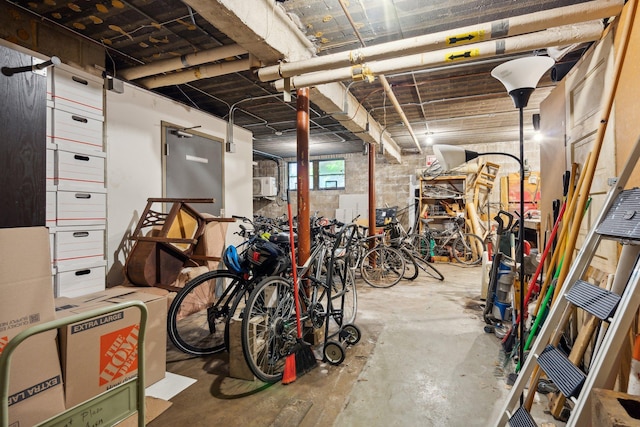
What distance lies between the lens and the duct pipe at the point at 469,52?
A: 76.0 inches

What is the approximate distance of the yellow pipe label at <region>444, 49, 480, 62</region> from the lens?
6.98ft

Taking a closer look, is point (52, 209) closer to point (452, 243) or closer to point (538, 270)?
point (538, 270)

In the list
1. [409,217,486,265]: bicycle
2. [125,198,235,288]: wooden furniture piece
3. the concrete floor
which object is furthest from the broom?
[409,217,486,265]: bicycle

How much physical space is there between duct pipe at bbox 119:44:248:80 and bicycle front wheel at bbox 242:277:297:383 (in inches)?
83.1

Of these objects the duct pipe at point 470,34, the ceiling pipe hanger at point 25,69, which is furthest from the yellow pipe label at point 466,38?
the ceiling pipe hanger at point 25,69

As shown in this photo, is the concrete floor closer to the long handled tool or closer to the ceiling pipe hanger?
the long handled tool

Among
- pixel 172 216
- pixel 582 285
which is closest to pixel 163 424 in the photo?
pixel 172 216

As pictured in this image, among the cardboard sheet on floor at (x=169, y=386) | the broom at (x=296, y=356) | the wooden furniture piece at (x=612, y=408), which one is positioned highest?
the wooden furniture piece at (x=612, y=408)

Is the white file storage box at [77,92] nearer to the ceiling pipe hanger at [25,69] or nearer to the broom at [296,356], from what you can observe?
the ceiling pipe hanger at [25,69]

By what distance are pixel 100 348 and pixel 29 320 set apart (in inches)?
16.1

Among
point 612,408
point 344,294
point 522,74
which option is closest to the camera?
point 612,408

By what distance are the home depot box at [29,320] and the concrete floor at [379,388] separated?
0.66 m

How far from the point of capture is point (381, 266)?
466cm

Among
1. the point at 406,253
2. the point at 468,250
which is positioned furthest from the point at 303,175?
the point at 468,250
